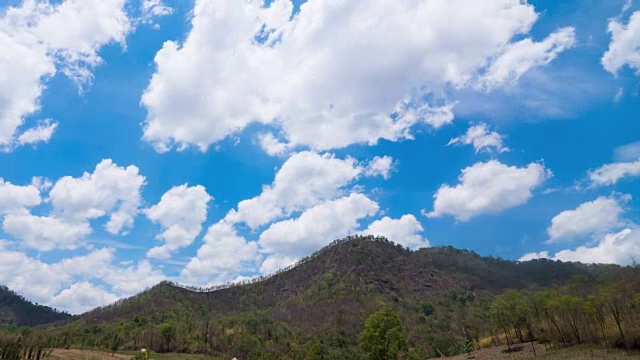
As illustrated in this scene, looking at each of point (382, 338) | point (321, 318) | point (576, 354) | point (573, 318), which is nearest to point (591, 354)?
point (576, 354)

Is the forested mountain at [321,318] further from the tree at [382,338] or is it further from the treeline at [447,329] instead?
the tree at [382,338]

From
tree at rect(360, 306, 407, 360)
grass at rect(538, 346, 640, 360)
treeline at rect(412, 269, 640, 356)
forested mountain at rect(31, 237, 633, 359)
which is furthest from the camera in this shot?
forested mountain at rect(31, 237, 633, 359)

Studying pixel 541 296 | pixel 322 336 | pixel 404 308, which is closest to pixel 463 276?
pixel 404 308

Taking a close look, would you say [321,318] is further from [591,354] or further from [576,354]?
[591,354]

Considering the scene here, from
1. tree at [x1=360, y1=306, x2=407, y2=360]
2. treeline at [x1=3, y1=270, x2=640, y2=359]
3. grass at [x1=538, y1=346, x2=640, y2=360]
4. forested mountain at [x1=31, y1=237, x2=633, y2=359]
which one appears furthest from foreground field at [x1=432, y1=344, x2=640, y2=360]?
tree at [x1=360, y1=306, x2=407, y2=360]

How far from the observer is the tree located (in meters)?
68.9

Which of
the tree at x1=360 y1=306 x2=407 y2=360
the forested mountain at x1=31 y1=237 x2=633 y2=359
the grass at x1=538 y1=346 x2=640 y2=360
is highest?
the forested mountain at x1=31 y1=237 x2=633 y2=359

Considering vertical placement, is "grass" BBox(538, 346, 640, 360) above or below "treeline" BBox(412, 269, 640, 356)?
below

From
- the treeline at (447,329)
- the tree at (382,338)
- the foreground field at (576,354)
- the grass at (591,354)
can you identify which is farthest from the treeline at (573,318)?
the tree at (382,338)

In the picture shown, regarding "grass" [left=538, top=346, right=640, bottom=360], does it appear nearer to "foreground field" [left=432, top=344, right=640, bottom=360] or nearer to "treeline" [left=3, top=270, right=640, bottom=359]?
"foreground field" [left=432, top=344, right=640, bottom=360]

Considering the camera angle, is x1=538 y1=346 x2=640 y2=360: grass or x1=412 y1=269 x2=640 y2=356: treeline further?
x1=412 y1=269 x2=640 y2=356: treeline

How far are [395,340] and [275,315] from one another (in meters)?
116

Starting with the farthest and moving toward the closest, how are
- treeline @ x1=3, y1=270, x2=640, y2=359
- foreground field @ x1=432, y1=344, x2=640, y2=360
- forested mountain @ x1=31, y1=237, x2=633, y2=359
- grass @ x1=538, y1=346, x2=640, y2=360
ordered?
forested mountain @ x1=31, y1=237, x2=633, y2=359 → treeline @ x1=3, y1=270, x2=640, y2=359 → foreground field @ x1=432, y1=344, x2=640, y2=360 → grass @ x1=538, y1=346, x2=640, y2=360

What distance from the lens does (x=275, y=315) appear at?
178125 mm
